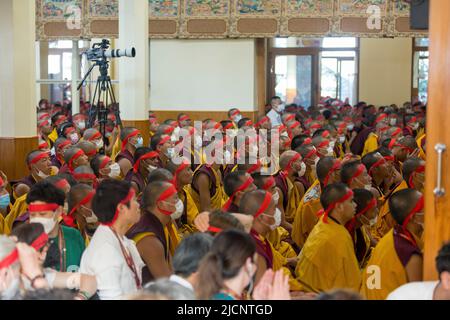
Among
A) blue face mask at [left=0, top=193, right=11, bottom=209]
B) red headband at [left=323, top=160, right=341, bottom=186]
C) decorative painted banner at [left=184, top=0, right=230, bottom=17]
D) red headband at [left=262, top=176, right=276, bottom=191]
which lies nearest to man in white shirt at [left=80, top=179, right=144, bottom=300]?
blue face mask at [left=0, top=193, right=11, bottom=209]

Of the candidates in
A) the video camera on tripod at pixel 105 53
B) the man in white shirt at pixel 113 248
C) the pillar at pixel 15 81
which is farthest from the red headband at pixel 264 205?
the video camera on tripod at pixel 105 53

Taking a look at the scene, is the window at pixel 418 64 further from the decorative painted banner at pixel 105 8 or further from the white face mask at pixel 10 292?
the white face mask at pixel 10 292

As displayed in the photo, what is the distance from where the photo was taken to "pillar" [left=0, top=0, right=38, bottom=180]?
9672 millimetres

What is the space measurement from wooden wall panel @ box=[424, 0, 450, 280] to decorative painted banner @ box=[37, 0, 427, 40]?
1223 cm

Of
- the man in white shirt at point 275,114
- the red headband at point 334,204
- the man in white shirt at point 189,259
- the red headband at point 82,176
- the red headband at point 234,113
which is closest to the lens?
the man in white shirt at point 189,259

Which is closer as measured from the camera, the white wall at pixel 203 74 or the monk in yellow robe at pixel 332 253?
the monk in yellow robe at pixel 332 253

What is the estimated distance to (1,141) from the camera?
9.80m

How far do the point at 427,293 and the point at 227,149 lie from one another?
6115mm

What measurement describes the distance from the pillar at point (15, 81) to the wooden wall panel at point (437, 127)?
249 inches

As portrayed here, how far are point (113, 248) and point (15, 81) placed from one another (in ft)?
18.8

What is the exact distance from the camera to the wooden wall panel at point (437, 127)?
14.5 ft

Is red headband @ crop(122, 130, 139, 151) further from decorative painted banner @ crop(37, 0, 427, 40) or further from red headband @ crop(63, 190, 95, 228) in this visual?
decorative painted banner @ crop(37, 0, 427, 40)
